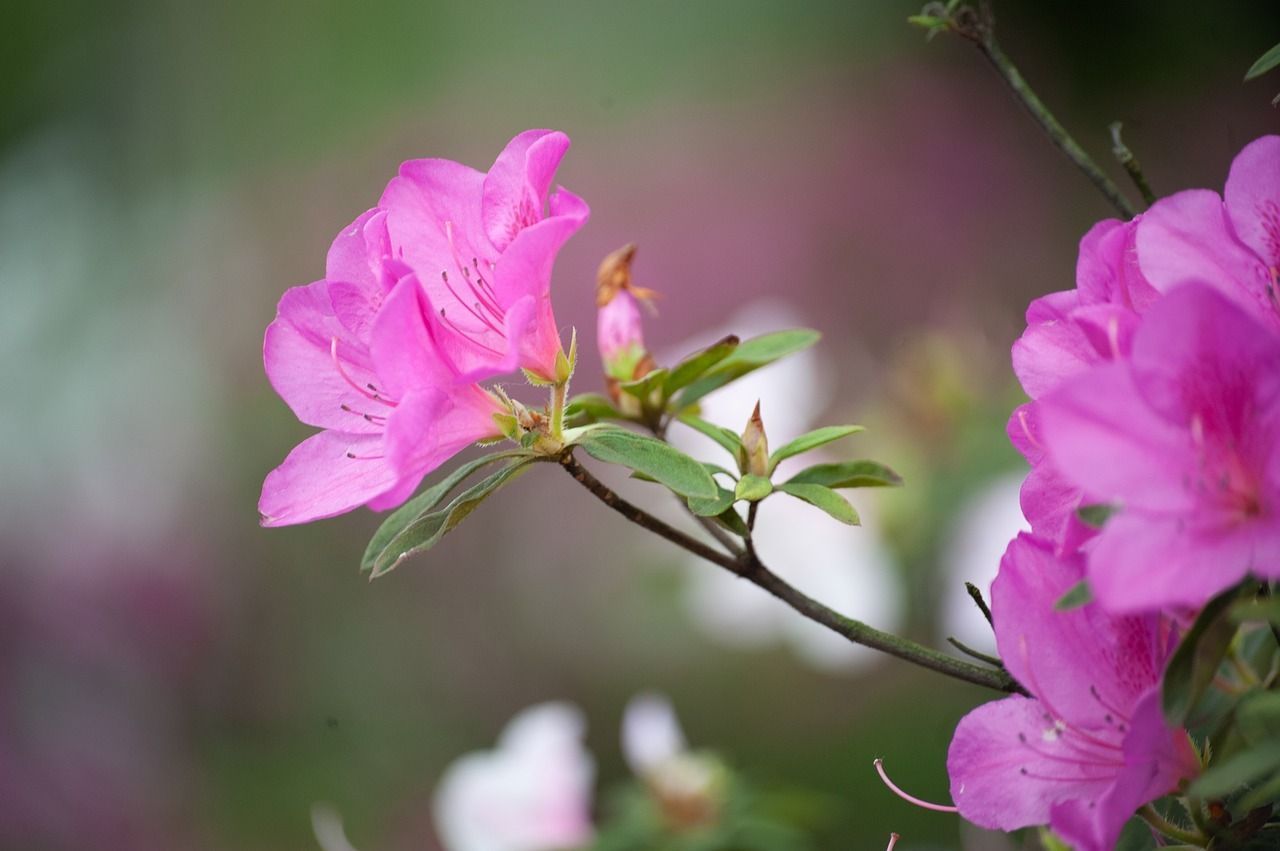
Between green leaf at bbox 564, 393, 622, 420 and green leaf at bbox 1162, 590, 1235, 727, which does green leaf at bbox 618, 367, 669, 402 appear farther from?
green leaf at bbox 1162, 590, 1235, 727

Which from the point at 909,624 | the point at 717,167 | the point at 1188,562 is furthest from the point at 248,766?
the point at 1188,562

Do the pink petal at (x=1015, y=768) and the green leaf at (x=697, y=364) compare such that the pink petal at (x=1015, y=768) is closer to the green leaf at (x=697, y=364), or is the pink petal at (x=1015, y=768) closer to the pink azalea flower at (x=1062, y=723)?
the pink azalea flower at (x=1062, y=723)

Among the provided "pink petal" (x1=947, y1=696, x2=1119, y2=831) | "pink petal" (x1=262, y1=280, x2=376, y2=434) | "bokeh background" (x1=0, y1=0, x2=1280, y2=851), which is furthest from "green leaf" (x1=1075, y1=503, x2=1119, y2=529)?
→ "bokeh background" (x1=0, y1=0, x2=1280, y2=851)

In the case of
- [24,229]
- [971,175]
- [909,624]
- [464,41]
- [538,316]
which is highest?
[24,229]

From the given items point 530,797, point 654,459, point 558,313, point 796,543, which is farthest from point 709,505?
point 558,313

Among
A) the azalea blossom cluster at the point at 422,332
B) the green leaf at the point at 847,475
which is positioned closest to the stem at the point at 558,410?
the azalea blossom cluster at the point at 422,332

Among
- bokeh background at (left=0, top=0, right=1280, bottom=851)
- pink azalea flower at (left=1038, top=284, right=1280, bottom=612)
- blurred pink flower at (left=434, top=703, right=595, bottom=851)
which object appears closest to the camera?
pink azalea flower at (left=1038, top=284, right=1280, bottom=612)

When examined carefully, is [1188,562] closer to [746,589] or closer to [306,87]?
[746,589]
